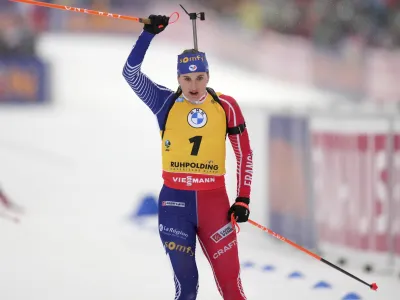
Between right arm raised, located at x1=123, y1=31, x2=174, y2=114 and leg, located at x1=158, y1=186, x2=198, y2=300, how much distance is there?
22.4 inches

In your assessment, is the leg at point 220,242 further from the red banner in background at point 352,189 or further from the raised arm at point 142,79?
the red banner in background at point 352,189

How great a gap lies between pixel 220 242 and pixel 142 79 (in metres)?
1.07

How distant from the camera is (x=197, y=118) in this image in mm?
5000

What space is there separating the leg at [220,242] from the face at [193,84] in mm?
578

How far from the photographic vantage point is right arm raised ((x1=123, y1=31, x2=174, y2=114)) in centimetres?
500

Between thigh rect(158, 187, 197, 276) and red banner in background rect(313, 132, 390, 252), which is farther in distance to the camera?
red banner in background rect(313, 132, 390, 252)

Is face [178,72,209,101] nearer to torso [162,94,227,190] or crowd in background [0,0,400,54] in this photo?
torso [162,94,227,190]

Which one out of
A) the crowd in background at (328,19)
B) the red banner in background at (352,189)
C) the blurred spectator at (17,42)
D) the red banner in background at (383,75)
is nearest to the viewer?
the red banner in background at (352,189)

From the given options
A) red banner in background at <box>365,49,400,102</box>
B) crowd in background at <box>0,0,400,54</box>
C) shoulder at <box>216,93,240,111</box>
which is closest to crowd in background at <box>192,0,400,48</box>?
crowd in background at <box>0,0,400,54</box>

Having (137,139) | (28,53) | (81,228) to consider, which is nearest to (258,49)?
(28,53)

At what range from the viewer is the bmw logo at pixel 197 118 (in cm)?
499

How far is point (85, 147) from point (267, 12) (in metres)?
13.0

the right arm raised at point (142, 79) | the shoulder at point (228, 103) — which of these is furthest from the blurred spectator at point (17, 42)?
the shoulder at point (228, 103)

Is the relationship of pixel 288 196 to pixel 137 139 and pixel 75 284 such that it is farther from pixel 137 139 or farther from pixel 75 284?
pixel 137 139
